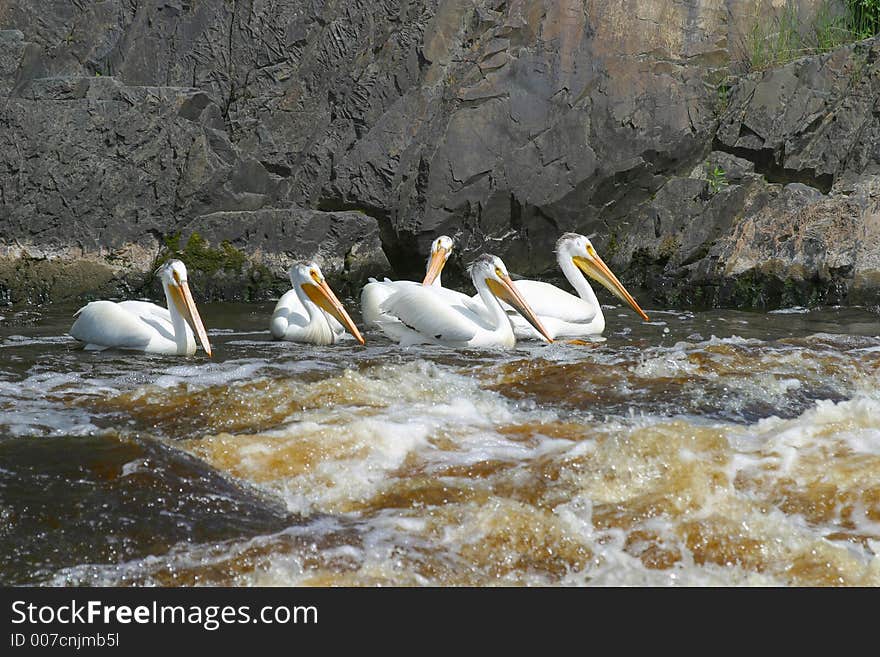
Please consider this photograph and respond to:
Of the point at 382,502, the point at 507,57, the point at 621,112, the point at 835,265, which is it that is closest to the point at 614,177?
the point at 621,112

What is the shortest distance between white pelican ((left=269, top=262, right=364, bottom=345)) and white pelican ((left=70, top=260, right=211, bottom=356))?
0.67m

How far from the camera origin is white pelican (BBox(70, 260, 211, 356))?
6816 mm

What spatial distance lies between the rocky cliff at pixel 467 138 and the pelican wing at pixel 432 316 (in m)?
2.39

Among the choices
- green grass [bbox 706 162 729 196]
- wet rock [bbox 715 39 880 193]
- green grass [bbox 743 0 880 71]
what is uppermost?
green grass [bbox 743 0 880 71]

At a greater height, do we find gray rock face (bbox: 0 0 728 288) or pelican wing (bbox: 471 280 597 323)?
gray rock face (bbox: 0 0 728 288)

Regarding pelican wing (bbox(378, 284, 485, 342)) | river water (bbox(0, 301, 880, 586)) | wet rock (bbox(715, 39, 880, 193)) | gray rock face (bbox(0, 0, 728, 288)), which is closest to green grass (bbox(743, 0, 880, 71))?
wet rock (bbox(715, 39, 880, 193))

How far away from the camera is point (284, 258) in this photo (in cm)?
959

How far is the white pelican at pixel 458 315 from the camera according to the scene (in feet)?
23.6

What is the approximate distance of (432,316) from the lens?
7219 millimetres

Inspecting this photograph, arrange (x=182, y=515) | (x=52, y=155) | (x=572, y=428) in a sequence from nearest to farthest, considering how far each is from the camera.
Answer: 1. (x=182, y=515)
2. (x=572, y=428)
3. (x=52, y=155)

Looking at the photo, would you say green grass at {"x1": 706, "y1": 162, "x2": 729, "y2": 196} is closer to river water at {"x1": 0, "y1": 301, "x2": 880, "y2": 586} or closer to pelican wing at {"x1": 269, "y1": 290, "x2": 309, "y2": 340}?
river water at {"x1": 0, "y1": 301, "x2": 880, "y2": 586}

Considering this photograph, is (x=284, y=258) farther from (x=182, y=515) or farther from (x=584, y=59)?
(x=182, y=515)

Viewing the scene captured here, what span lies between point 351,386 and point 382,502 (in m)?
1.65
